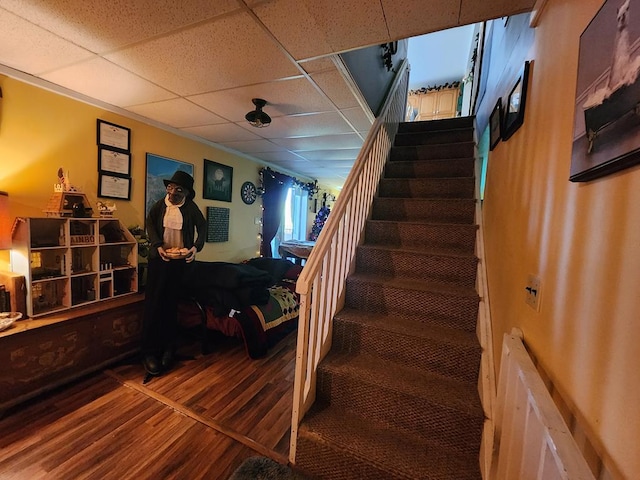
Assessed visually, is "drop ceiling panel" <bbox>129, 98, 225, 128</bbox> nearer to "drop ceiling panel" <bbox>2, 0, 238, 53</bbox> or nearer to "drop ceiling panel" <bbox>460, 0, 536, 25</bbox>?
"drop ceiling panel" <bbox>2, 0, 238, 53</bbox>

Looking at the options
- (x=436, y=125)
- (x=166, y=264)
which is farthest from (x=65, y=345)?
(x=436, y=125)

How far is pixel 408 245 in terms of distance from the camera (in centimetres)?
213

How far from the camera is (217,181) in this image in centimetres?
358

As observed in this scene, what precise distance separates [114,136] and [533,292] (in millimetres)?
3200

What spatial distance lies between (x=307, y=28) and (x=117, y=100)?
1.86 metres

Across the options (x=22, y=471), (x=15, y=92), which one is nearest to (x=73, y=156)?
(x=15, y=92)

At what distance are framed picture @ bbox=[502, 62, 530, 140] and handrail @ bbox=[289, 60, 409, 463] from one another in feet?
2.69

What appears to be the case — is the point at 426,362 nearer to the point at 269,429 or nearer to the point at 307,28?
the point at 269,429

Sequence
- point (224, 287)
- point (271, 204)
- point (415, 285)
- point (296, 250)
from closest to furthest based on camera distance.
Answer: point (415, 285) < point (224, 287) < point (271, 204) < point (296, 250)

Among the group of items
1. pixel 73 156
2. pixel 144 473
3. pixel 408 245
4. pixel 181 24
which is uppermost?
pixel 181 24

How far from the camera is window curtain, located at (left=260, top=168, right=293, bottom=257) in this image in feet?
14.6

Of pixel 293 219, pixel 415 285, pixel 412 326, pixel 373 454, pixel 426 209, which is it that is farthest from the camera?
pixel 293 219

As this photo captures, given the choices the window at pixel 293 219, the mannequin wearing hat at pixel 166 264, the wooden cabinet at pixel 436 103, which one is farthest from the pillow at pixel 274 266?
the wooden cabinet at pixel 436 103

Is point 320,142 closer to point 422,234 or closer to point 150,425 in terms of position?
point 422,234
